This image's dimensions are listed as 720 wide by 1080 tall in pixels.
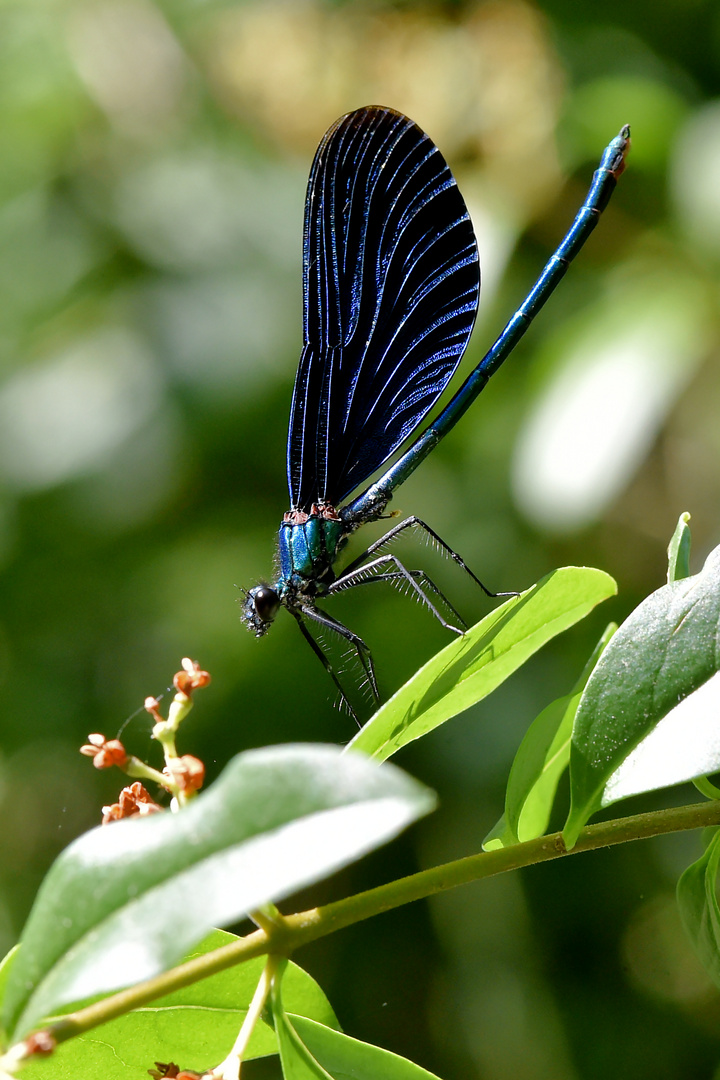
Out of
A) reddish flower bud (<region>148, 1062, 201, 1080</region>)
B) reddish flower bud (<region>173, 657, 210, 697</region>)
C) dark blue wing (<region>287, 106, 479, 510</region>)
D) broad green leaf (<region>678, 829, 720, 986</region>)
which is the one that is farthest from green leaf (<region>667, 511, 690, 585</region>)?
dark blue wing (<region>287, 106, 479, 510</region>)

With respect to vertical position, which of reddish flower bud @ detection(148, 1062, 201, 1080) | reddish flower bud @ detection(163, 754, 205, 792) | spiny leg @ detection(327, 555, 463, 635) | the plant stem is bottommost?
reddish flower bud @ detection(148, 1062, 201, 1080)

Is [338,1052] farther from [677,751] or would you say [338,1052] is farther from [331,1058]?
[677,751]

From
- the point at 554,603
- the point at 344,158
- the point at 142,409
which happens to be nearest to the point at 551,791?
the point at 554,603

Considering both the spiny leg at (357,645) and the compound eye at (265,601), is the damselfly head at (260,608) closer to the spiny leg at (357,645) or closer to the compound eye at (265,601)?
the compound eye at (265,601)

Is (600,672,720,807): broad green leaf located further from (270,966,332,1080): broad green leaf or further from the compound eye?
the compound eye

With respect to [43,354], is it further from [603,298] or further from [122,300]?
[603,298]

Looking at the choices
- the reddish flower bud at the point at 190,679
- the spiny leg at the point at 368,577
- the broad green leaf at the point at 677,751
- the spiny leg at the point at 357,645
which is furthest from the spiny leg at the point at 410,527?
the broad green leaf at the point at 677,751

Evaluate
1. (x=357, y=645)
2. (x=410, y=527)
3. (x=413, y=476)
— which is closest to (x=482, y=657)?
(x=357, y=645)
